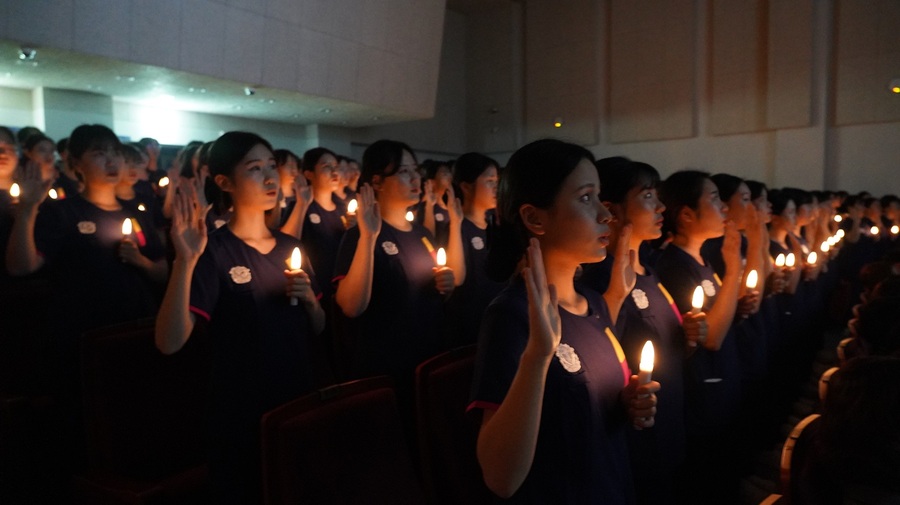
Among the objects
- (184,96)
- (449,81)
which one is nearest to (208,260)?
(184,96)

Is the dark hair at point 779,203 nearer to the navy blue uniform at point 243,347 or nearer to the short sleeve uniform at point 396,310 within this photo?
the short sleeve uniform at point 396,310

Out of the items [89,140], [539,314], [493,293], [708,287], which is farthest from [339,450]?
[89,140]

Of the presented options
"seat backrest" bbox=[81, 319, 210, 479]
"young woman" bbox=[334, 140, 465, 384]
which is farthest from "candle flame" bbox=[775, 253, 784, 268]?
"seat backrest" bbox=[81, 319, 210, 479]

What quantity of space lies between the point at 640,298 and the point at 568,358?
2.47ft

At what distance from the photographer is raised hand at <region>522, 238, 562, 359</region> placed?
1.04 metres

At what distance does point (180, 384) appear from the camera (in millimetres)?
1971

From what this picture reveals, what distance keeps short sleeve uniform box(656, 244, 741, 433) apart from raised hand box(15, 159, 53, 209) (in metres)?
2.51

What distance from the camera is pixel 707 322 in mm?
2258

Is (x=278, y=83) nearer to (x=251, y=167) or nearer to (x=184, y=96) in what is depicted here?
(x=184, y=96)

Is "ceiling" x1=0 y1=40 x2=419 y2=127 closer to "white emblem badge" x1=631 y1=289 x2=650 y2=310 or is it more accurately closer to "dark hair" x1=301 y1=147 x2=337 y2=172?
"dark hair" x1=301 y1=147 x2=337 y2=172

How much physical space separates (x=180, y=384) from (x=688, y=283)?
181 centimetres

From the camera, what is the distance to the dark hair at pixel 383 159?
2.77 meters

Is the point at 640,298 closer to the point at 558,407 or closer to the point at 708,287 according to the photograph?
the point at 708,287

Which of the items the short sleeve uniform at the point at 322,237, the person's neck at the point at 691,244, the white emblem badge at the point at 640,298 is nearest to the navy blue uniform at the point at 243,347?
the white emblem badge at the point at 640,298
